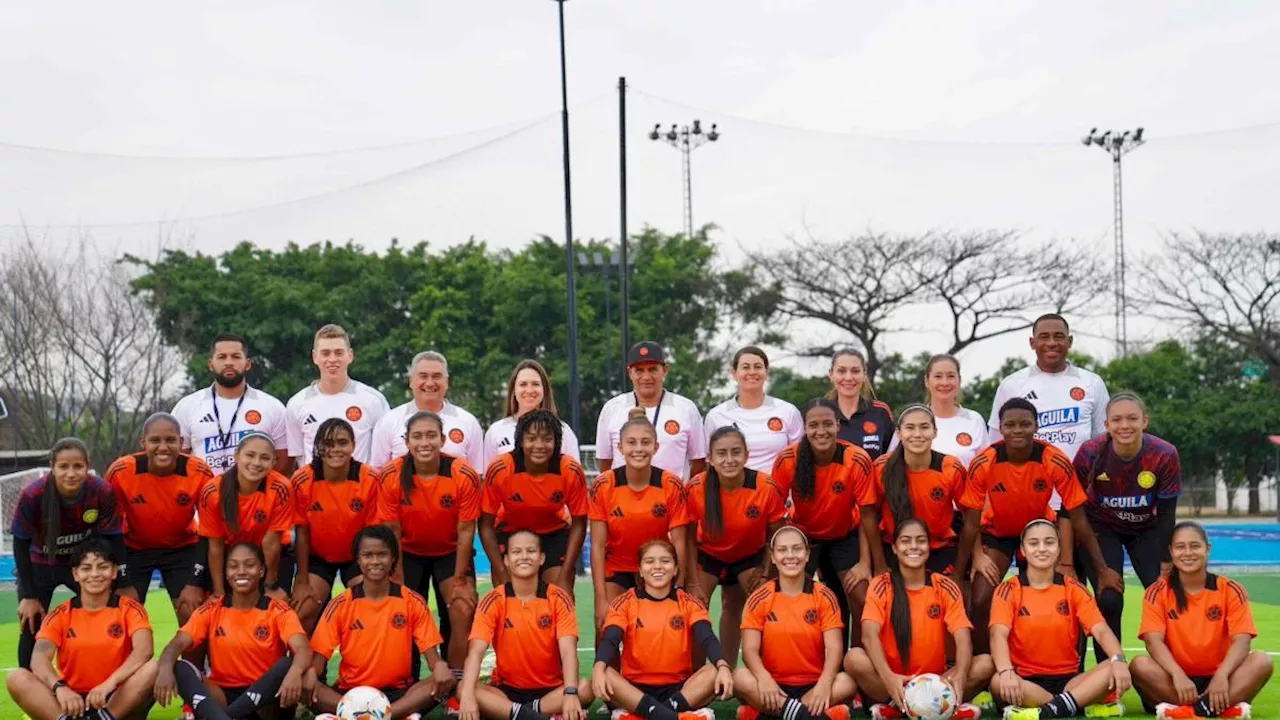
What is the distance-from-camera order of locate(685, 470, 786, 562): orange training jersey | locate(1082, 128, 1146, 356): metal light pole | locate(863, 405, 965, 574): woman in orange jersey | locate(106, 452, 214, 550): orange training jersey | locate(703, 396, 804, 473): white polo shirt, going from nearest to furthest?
1. locate(863, 405, 965, 574): woman in orange jersey
2. locate(685, 470, 786, 562): orange training jersey
3. locate(106, 452, 214, 550): orange training jersey
4. locate(703, 396, 804, 473): white polo shirt
5. locate(1082, 128, 1146, 356): metal light pole

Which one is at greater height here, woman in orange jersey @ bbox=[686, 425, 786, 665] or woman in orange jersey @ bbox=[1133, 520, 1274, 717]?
woman in orange jersey @ bbox=[686, 425, 786, 665]

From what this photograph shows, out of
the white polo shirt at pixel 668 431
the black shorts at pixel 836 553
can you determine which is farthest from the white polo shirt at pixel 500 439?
the black shorts at pixel 836 553

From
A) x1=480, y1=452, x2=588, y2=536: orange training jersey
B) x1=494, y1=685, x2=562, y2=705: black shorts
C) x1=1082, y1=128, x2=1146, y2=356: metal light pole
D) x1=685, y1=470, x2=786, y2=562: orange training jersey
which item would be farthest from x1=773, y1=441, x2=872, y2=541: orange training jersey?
x1=1082, y1=128, x2=1146, y2=356: metal light pole

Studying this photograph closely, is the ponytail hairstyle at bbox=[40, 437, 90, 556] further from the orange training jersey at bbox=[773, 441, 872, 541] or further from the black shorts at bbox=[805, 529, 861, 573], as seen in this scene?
the black shorts at bbox=[805, 529, 861, 573]

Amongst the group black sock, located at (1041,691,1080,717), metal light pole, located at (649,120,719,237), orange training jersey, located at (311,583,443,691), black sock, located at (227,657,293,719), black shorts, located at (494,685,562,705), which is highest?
metal light pole, located at (649,120,719,237)

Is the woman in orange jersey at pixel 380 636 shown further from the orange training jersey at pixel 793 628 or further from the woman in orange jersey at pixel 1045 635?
the woman in orange jersey at pixel 1045 635

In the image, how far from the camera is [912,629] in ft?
21.3

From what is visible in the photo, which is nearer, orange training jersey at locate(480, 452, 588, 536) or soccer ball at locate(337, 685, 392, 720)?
soccer ball at locate(337, 685, 392, 720)

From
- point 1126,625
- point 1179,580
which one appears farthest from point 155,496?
point 1126,625

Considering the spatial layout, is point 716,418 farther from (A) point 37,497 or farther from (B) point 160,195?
(B) point 160,195

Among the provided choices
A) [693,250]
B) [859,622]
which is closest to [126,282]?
[693,250]

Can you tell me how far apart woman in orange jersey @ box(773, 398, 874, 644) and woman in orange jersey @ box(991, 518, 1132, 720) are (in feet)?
2.34

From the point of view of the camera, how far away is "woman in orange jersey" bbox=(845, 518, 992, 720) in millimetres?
6402

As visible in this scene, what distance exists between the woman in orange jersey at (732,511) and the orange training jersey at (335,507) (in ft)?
5.24
